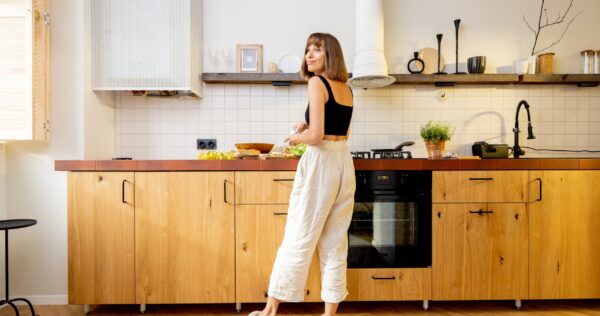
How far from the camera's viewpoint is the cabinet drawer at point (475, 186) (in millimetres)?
2051

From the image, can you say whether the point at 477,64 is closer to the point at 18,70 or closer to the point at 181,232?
the point at 181,232

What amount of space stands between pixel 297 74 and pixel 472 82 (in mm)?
1374

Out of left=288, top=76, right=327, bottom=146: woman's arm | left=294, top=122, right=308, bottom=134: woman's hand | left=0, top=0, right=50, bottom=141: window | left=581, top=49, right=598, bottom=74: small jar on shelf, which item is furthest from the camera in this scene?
left=581, top=49, right=598, bottom=74: small jar on shelf

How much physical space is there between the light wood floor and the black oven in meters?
0.32

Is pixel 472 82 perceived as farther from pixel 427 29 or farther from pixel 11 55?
pixel 11 55

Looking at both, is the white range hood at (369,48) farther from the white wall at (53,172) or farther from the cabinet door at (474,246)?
the white wall at (53,172)

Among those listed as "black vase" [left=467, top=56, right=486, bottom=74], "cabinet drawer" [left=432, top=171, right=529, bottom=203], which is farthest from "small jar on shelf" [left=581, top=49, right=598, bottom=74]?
"cabinet drawer" [left=432, top=171, right=529, bottom=203]

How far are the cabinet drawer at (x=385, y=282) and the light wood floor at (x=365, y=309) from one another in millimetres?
138

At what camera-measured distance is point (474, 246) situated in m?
2.06

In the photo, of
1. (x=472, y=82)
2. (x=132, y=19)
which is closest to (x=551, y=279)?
(x=472, y=82)

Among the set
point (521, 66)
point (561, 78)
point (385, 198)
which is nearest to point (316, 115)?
point (385, 198)

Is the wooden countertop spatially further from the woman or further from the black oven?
the woman

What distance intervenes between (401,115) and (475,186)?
901 millimetres

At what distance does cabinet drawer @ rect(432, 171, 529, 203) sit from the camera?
2.05 metres
